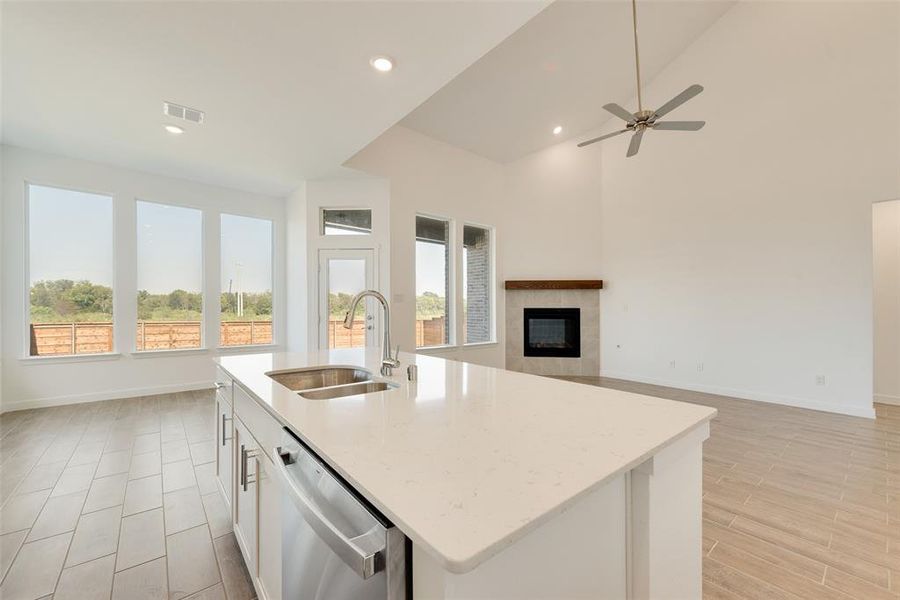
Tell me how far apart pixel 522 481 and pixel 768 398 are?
216 inches

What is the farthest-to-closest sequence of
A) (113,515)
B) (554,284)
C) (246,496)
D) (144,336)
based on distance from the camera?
(554,284), (144,336), (113,515), (246,496)

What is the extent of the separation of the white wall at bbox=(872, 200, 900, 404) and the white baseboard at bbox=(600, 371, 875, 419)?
2.30ft

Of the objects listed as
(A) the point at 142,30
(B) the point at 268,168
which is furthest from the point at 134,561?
(B) the point at 268,168

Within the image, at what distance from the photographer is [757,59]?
15.3 ft

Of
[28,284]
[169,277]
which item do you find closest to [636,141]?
[169,277]

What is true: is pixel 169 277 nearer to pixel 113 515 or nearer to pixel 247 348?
pixel 247 348

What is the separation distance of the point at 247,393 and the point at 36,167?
16.4 ft

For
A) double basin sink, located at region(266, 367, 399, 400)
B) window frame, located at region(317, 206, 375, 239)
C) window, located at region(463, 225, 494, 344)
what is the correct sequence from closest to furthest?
double basin sink, located at region(266, 367, 399, 400) → window frame, located at region(317, 206, 375, 239) → window, located at region(463, 225, 494, 344)

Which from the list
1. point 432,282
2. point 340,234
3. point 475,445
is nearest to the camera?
point 475,445

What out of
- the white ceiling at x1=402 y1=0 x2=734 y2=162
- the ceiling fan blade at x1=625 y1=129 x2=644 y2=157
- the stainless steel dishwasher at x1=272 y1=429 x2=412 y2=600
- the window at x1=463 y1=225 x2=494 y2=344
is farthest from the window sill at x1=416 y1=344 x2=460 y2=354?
the stainless steel dishwasher at x1=272 y1=429 x2=412 y2=600

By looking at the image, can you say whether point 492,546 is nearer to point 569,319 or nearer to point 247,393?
point 247,393

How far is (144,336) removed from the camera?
4.73m

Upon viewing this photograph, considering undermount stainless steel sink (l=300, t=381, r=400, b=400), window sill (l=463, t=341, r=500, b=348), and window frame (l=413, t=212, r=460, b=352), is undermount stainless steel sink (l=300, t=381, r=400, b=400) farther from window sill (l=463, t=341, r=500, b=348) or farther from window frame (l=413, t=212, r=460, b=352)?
window sill (l=463, t=341, r=500, b=348)

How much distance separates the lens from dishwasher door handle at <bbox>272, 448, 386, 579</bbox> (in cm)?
62
